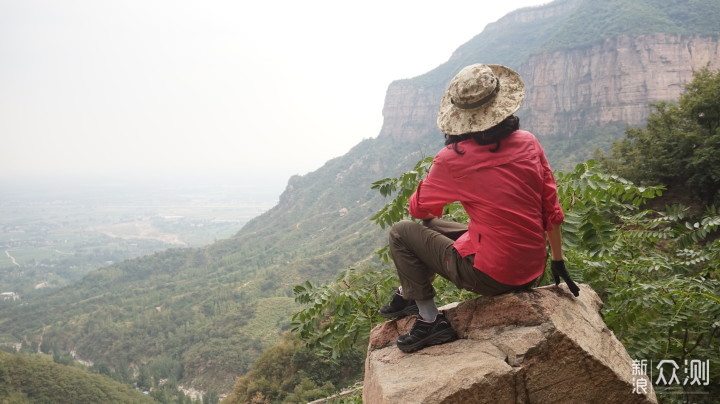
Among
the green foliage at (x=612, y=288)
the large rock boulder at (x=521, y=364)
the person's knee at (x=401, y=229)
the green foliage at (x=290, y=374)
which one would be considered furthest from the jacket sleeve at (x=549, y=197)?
the green foliage at (x=290, y=374)

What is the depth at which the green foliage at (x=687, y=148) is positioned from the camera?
17047 mm

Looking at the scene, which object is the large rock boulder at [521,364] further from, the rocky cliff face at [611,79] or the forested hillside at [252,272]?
the rocky cliff face at [611,79]

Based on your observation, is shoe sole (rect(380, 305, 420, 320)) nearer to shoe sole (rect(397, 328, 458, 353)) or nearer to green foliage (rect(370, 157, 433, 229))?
shoe sole (rect(397, 328, 458, 353))

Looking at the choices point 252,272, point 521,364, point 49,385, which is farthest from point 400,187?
point 252,272

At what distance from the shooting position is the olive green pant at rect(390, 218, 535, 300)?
10.2 feet

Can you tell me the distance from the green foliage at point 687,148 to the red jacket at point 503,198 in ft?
60.3

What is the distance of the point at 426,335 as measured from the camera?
3295 mm

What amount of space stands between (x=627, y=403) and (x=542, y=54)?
111 meters

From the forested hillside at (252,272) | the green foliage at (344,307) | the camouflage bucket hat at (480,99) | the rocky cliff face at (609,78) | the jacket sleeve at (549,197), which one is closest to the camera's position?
the camouflage bucket hat at (480,99)

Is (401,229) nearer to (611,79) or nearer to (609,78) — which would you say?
(611,79)

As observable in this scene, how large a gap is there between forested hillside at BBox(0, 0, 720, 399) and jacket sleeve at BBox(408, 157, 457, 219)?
1296 inches

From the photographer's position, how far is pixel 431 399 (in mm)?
2715

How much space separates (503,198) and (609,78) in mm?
98736

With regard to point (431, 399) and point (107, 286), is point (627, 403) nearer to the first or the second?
point (431, 399)
